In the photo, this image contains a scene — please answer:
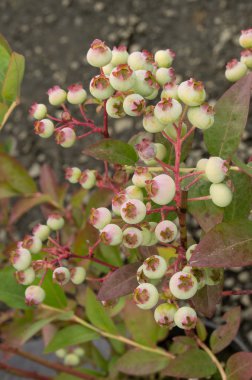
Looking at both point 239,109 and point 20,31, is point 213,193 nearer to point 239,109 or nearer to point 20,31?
point 239,109

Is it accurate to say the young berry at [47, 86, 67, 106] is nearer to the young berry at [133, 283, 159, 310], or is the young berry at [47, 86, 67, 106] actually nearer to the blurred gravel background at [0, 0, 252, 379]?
the young berry at [133, 283, 159, 310]

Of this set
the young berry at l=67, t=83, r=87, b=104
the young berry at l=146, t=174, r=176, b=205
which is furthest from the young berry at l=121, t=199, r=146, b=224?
the young berry at l=67, t=83, r=87, b=104

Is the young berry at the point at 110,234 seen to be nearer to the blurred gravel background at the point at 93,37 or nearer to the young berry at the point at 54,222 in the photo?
the young berry at the point at 54,222

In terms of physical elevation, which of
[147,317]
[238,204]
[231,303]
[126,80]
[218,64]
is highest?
[126,80]

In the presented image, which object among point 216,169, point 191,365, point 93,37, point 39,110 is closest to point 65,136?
point 39,110

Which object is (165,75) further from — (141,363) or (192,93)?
(141,363)

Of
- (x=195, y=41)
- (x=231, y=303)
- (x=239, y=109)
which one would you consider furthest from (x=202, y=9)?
(x=239, y=109)
